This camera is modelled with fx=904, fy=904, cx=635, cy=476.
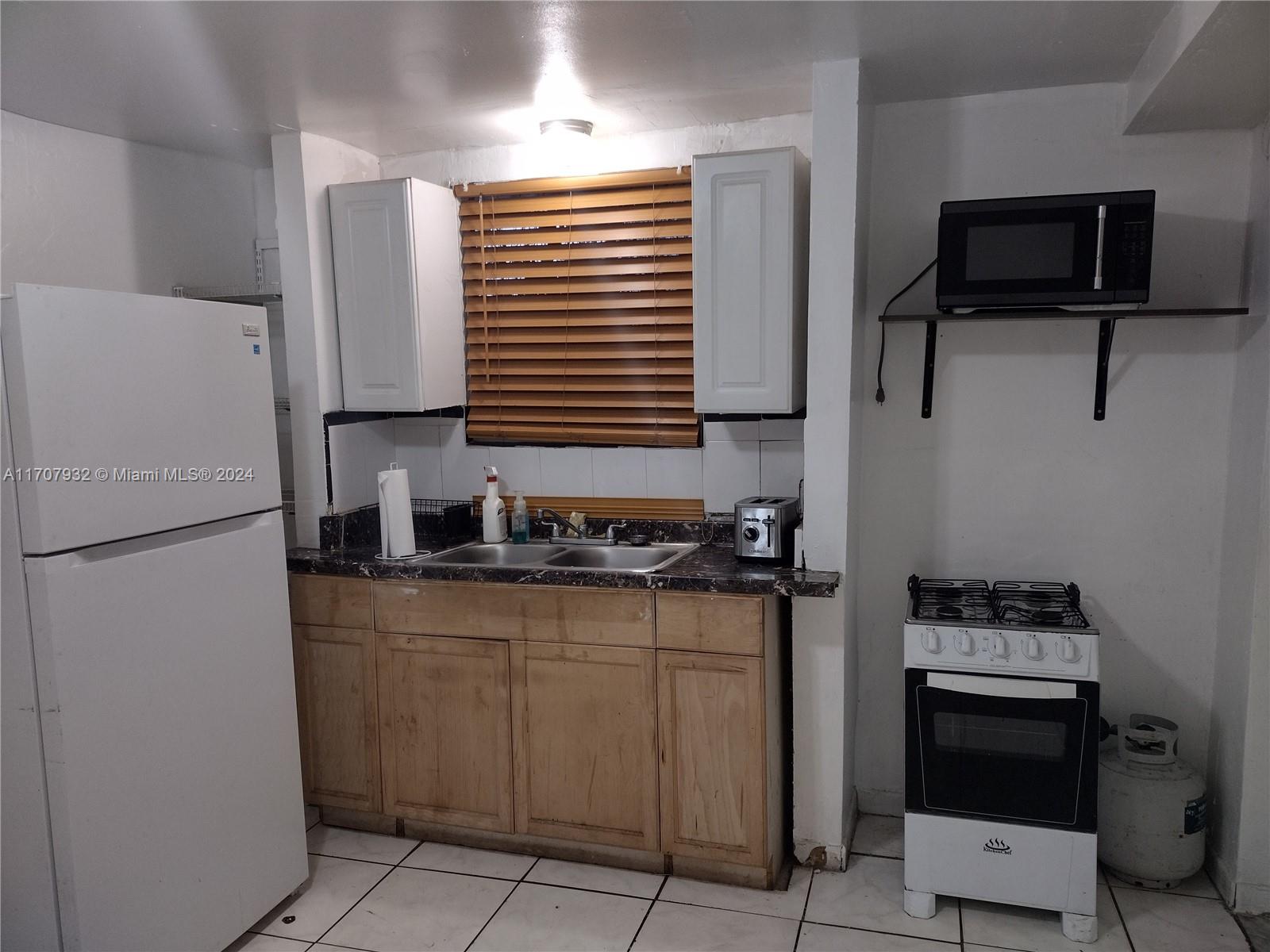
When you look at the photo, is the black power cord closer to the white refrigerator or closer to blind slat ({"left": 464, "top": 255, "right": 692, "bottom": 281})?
blind slat ({"left": 464, "top": 255, "right": 692, "bottom": 281})

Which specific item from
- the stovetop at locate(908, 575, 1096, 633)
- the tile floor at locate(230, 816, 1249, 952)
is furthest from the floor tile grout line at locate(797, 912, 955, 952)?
the stovetop at locate(908, 575, 1096, 633)

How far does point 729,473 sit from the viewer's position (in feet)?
9.92

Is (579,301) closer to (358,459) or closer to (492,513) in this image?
(492,513)

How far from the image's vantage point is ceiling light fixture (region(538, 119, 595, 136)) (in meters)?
2.83

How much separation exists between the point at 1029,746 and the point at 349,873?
1984 mm

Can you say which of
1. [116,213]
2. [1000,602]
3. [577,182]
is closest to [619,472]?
[577,182]

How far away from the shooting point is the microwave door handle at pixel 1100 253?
2326 mm

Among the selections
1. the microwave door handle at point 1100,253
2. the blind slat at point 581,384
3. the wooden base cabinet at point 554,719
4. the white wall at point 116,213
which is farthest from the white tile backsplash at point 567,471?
the microwave door handle at point 1100,253

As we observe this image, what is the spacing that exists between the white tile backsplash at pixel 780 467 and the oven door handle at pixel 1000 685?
31.2 inches

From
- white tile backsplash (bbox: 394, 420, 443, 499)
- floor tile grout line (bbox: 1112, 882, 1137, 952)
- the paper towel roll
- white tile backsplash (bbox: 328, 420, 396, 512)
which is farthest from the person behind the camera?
white tile backsplash (bbox: 394, 420, 443, 499)

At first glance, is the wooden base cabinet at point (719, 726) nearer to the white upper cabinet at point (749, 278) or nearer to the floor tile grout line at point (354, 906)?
the white upper cabinet at point (749, 278)

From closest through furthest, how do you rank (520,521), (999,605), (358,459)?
(999,605), (520,521), (358,459)

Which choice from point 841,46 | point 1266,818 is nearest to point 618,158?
point 841,46

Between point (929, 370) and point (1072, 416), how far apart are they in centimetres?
44
